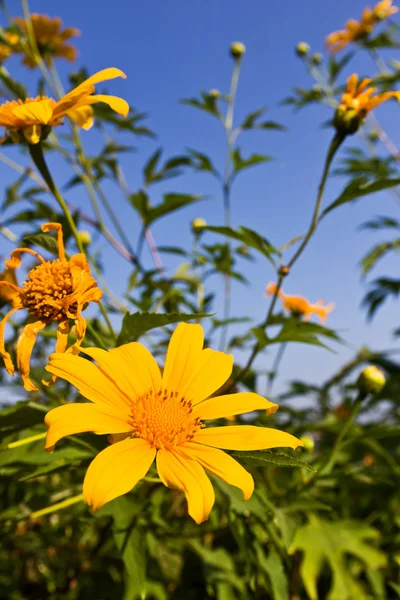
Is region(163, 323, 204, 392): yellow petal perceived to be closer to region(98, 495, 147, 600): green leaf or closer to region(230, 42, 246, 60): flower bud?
region(98, 495, 147, 600): green leaf

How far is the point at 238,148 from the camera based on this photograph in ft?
5.83

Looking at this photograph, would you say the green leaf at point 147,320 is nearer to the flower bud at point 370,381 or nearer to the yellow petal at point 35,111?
the yellow petal at point 35,111

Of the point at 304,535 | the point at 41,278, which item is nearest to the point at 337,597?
the point at 304,535

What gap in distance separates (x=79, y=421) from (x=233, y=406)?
0.70 ft

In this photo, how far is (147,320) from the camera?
2.39 ft

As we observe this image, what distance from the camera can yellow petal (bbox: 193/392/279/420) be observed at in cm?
65

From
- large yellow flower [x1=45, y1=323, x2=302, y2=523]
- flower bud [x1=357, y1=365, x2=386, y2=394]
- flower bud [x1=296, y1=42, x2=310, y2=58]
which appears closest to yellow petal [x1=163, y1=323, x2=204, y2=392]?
large yellow flower [x1=45, y1=323, x2=302, y2=523]

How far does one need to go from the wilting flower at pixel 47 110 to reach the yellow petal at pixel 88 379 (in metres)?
0.39

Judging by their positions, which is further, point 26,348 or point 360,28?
point 360,28

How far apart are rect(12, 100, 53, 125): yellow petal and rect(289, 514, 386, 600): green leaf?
112 cm

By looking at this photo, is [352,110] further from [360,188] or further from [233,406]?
[233,406]

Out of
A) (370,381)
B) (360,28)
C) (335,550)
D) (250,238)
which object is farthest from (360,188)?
(360,28)

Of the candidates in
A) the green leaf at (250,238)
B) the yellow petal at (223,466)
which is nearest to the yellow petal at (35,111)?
the green leaf at (250,238)

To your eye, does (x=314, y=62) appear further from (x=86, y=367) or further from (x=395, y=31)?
(x=86, y=367)
